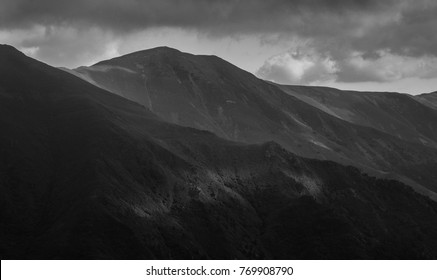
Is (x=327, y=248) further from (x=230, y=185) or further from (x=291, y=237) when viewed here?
(x=230, y=185)

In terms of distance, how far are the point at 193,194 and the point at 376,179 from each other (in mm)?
67335

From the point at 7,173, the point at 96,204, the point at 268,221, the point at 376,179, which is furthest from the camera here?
the point at 376,179

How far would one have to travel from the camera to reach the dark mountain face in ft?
364

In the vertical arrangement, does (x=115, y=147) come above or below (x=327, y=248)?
above

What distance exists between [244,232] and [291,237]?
1155 centimetres

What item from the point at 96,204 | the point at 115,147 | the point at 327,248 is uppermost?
the point at 115,147

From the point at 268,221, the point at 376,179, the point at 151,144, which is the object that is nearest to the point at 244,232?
the point at 268,221

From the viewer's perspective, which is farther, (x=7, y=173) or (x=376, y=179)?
(x=376, y=179)

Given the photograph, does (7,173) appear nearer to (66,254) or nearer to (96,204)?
(96,204)

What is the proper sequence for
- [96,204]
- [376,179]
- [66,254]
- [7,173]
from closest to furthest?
[66,254], [96,204], [7,173], [376,179]

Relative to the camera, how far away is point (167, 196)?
13138 centimetres

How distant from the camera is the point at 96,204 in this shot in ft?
368

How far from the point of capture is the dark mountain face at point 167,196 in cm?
11100

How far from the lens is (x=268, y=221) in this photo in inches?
5591
